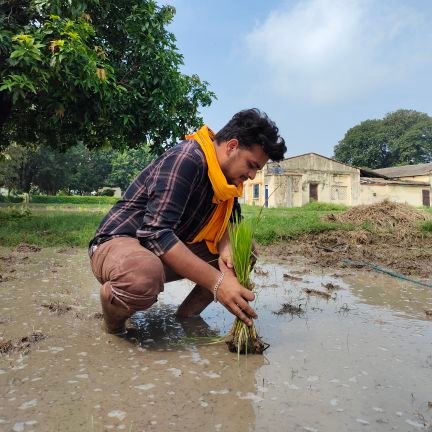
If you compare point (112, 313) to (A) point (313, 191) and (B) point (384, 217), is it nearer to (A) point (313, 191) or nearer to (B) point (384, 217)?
(B) point (384, 217)

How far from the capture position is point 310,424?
58.4 inches

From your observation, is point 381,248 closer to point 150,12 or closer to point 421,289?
point 421,289

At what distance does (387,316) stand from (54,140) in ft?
26.8

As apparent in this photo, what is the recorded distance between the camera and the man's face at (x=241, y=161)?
86.8 inches

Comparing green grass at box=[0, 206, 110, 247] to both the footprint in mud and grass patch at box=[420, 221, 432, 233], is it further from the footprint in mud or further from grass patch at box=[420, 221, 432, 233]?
grass patch at box=[420, 221, 432, 233]

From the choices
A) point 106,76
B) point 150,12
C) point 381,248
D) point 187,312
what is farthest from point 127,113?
point 187,312

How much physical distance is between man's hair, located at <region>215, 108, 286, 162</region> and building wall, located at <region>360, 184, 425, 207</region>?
32.2 m

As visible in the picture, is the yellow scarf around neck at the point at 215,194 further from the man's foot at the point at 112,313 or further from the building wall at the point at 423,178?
the building wall at the point at 423,178

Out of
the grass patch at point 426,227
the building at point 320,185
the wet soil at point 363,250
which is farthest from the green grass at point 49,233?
the building at point 320,185

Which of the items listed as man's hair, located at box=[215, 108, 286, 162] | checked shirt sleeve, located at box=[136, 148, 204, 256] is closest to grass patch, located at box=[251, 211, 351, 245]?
man's hair, located at box=[215, 108, 286, 162]

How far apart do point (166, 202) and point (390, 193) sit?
1360 inches

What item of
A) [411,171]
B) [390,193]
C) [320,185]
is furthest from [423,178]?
[320,185]

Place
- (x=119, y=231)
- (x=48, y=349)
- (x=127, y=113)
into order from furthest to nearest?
(x=127, y=113) → (x=119, y=231) → (x=48, y=349)

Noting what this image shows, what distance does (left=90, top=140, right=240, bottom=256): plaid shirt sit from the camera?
208cm
